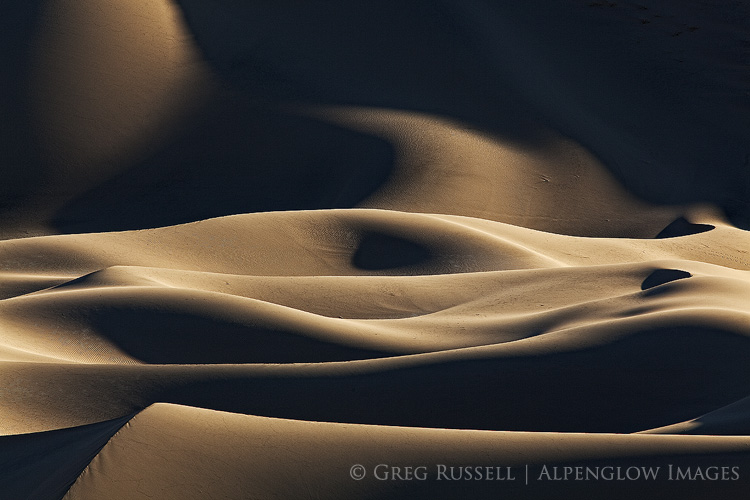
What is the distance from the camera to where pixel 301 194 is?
13570mm

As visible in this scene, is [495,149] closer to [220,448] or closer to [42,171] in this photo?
[42,171]

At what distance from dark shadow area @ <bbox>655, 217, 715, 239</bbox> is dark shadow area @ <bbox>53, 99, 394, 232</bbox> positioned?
12.9 ft

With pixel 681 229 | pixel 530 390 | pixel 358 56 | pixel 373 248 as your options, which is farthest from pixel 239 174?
pixel 530 390

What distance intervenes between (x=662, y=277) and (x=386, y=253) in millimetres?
3098

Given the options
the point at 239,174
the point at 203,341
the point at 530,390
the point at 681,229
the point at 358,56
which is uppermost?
the point at 358,56

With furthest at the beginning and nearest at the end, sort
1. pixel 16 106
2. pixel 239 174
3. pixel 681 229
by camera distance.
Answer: pixel 16 106 < pixel 239 174 < pixel 681 229

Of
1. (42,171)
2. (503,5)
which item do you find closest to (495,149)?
(503,5)

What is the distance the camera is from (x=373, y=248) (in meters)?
9.65

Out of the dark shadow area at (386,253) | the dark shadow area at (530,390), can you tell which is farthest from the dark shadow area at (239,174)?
the dark shadow area at (530,390)

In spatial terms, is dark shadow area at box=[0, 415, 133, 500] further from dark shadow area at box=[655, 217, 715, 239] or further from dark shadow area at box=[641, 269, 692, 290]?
dark shadow area at box=[655, 217, 715, 239]

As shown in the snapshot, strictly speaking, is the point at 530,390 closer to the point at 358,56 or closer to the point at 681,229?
the point at 681,229

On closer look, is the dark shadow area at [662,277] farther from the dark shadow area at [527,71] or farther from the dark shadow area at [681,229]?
the dark shadow area at [527,71]

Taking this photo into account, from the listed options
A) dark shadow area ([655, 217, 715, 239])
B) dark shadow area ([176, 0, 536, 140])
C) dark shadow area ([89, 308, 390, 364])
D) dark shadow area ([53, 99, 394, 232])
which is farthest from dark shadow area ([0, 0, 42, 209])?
dark shadow area ([655, 217, 715, 239])

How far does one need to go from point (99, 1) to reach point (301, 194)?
5.36 metres
